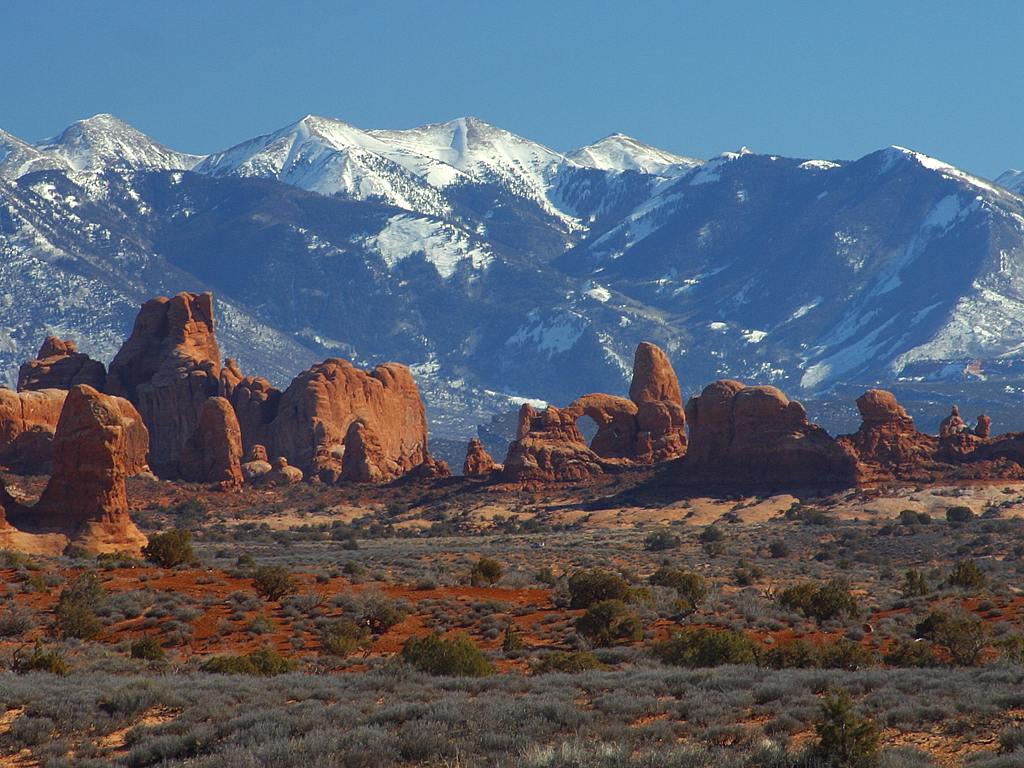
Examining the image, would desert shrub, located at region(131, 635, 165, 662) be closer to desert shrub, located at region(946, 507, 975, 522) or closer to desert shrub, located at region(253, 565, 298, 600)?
desert shrub, located at region(253, 565, 298, 600)

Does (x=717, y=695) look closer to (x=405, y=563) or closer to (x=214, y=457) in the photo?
(x=405, y=563)

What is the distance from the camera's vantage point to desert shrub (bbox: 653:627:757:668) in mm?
28234

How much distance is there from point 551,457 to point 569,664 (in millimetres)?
75704

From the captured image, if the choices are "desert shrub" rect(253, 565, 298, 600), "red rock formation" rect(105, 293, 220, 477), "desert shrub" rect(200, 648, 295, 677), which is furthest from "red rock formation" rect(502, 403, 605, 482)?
"desert shrub" rect(200, 648, 295, 677)

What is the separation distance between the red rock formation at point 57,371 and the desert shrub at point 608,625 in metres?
88.7

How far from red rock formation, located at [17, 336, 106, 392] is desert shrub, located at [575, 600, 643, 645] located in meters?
88.7

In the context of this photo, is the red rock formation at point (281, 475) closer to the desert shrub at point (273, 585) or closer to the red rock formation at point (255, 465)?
the red rock formation at point (255, 465)

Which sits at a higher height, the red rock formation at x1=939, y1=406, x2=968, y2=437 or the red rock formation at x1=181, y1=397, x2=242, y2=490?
the red rock formation at x1=181, y1=397, x2=242, y2=490

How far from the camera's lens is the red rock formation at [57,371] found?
11838cm

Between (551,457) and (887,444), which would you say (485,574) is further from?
(551,457)

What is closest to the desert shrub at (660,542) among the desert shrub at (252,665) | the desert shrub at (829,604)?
the desert shrub at (829,604)

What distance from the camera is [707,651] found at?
28312mm

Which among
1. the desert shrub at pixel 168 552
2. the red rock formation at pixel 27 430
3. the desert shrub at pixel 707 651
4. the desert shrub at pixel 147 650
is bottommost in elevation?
the desert shrub at pixel 707 651

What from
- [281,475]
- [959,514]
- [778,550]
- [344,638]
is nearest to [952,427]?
[959,514]
